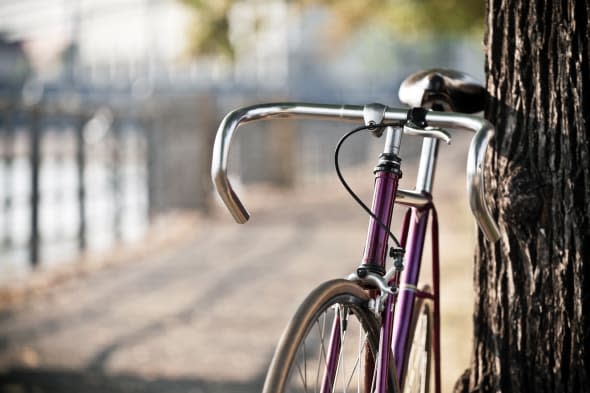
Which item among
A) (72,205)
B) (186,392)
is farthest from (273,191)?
(186,392)

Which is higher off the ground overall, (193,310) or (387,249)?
(387,249)

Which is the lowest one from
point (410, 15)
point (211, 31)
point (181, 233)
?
point (181, 233)

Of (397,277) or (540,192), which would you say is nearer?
(397,277)

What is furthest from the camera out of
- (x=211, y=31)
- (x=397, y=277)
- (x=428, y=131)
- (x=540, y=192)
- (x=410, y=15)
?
(x=410, y=15)

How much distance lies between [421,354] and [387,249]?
71 cm

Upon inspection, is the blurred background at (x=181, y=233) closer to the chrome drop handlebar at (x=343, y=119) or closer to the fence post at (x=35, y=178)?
the fence post at (x=35, y=178)

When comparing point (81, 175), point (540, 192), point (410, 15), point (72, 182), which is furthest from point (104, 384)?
point (72, 182)

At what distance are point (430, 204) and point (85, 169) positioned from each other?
25.3 feet

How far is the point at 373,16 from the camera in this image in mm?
10117

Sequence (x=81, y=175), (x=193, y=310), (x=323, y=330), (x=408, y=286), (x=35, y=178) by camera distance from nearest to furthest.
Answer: (x=323, y=330), (x=408, y=286), (x=193, y=310), (x=35, y=178), (x=81, y=175)

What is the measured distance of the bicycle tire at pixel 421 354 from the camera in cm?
283

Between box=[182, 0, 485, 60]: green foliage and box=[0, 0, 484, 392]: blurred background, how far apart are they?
0.06 feet

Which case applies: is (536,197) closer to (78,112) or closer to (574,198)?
(574,198)

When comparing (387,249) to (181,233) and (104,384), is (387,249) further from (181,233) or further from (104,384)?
(181,233)
